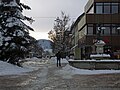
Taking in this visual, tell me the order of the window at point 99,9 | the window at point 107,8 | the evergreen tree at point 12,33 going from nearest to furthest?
1. the evergreen tree at point 12,33
2. the window at point 107,8
3. the window at point 99,9

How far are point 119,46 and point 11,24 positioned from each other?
35.0m

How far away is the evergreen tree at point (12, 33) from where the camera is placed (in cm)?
3534

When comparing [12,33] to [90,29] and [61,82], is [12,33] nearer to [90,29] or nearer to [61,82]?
[61,82]

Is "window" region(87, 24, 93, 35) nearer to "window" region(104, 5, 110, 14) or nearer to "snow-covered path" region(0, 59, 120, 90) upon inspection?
"window" region(104, 5, 110, 14)

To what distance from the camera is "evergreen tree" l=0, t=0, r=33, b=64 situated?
35.3 metres

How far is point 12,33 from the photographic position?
35.8m

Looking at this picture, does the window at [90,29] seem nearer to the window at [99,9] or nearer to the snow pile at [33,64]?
the window at [99,9]

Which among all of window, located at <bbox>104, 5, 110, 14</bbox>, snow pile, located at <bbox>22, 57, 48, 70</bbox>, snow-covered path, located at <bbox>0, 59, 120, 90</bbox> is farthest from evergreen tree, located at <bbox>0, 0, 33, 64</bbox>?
window, located at <bbox>104, 5, 110, 14</bbox>

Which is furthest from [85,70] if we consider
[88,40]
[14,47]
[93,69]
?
[88,40]

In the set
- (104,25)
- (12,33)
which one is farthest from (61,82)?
(104,25)

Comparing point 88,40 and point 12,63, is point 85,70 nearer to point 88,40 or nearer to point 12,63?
point 12,63

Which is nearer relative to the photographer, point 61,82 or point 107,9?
point 61,82

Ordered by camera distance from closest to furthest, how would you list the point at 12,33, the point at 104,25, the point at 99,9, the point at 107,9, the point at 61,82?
the point at 61,82, the point at 12,33, the point at 104,25, the point at 107,9, the point at 99,9

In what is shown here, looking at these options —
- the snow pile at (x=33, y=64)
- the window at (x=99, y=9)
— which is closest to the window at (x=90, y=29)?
the window at (x=99, y=9)
